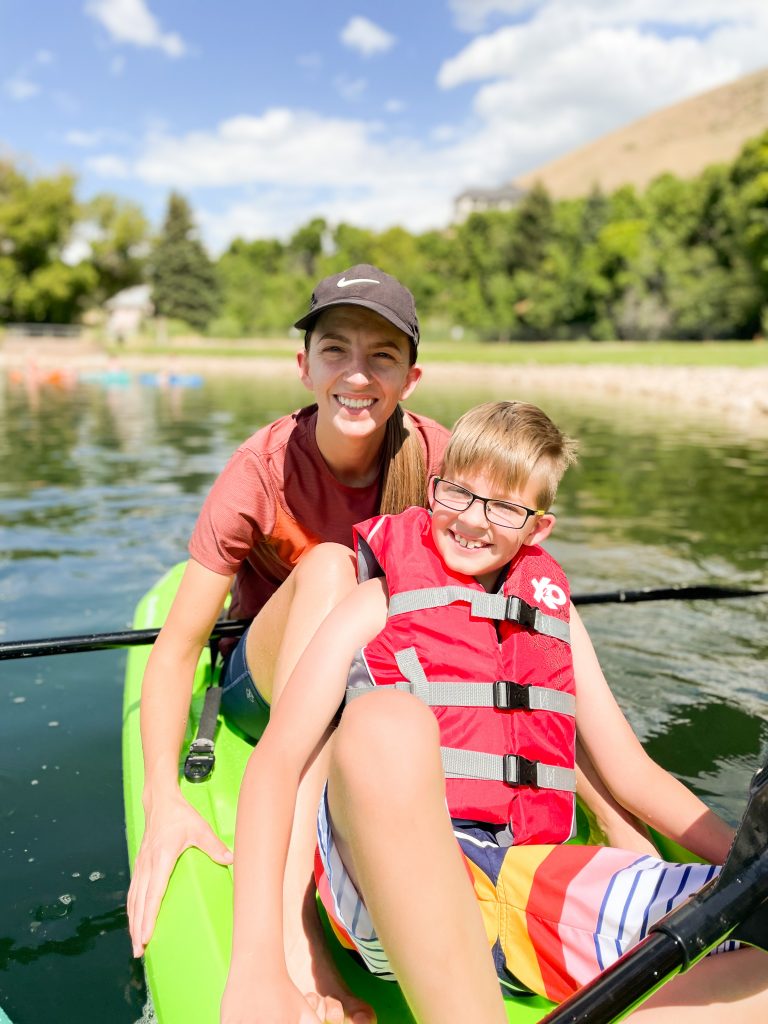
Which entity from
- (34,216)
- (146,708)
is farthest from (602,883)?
(34,216)

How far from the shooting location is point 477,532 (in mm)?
1676

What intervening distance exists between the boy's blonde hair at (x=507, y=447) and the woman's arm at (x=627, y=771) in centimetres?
31

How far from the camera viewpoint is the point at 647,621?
4352 millimetres

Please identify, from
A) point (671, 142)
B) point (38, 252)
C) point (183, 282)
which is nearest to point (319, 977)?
point (38, 252)

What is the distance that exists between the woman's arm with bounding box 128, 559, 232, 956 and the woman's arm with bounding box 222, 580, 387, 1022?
0.44m

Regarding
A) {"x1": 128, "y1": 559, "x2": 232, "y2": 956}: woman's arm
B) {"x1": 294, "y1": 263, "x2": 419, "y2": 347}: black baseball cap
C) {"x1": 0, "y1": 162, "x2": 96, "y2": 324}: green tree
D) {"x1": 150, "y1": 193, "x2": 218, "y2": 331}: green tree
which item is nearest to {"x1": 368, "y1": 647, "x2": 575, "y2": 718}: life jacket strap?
{"x1": 128, "y1": 559, "x2": 232, "y2": 956}: woman's arm

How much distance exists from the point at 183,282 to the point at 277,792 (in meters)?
50.1

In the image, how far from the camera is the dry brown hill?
88.9 metres

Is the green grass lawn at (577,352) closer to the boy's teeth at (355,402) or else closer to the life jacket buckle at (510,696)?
the boy's teeth at (355,402)

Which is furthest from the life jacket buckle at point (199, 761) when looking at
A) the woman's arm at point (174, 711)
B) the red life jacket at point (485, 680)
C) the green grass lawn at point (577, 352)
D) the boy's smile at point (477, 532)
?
the green grass lawn at point (577, 352)

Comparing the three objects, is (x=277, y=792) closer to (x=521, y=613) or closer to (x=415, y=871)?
(x=415, y=871)

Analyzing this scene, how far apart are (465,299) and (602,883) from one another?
45045 millimetres

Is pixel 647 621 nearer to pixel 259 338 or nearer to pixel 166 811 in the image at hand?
pixel 166 811

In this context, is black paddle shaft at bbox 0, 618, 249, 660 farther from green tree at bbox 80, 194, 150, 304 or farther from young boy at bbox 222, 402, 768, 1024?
green tree at bbox 80, 194, 150, 304
